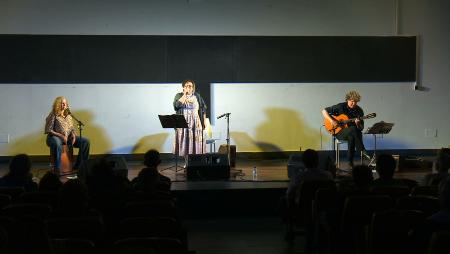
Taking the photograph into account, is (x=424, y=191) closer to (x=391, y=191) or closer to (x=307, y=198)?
(x=391, y=191)

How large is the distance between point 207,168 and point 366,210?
3584mm

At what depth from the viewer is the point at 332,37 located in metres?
9.98

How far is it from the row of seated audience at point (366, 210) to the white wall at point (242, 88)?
4655 millimetres

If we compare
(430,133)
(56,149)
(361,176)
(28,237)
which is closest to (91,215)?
(28,237)

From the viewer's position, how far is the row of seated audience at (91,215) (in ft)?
8.87

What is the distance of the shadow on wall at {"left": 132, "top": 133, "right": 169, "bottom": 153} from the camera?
9805mm

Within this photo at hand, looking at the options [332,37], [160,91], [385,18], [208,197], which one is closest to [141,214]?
[208,197]

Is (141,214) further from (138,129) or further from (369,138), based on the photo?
(369,138)

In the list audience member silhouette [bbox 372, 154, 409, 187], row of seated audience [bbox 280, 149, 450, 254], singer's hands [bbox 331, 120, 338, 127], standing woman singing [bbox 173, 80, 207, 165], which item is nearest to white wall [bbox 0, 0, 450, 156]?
standing woman singing [bbox 173, 80, 207, 165]

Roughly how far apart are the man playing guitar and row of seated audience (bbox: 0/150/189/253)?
12.5 feet

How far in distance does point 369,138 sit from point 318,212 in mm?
6044

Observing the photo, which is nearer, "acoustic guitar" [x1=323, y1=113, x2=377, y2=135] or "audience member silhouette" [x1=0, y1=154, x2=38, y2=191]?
"audience member silhouette" [x1=0, y1=154, x2=38, y2=191]

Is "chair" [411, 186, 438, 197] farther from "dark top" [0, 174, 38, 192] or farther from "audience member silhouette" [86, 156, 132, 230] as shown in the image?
"dark top" [0, 174, 38, 192]

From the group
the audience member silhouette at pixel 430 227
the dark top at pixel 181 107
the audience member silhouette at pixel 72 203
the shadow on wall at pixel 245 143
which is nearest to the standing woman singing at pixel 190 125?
the dark top at pixel 181 107
